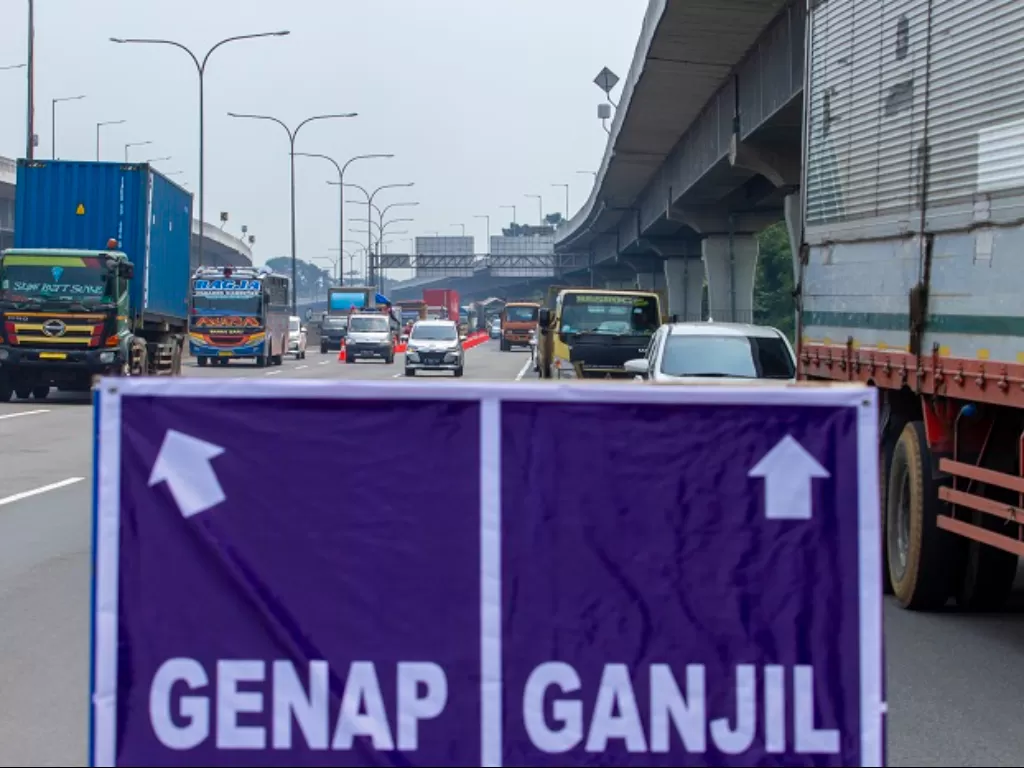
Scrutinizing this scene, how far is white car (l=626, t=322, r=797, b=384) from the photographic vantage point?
15.8m

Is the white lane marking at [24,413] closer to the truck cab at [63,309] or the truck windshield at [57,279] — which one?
the truck cab at [63,309]

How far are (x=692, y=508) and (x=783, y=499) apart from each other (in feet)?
0.76

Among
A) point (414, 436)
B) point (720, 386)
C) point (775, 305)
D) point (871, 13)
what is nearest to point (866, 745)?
point (720, 386)

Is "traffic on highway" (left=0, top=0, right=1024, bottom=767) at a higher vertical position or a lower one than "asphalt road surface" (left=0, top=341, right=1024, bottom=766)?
higher

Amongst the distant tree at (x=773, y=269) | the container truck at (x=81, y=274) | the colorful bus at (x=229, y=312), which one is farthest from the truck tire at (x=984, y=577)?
the distant tree at (x=773, y=269)

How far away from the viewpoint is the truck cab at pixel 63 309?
96.9 ft

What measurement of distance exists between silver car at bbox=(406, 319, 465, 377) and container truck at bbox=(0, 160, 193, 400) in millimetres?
12210

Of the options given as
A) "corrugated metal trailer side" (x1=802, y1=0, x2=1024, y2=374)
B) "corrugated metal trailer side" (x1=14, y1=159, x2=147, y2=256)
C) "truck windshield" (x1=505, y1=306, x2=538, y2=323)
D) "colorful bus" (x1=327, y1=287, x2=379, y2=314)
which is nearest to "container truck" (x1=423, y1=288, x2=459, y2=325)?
"colorful bus" (x1=327, y1=287, x2=379, y2=314)

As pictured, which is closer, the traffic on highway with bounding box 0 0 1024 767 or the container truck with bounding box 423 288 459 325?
the traffic on highway with bounding box 0 0 1024 767

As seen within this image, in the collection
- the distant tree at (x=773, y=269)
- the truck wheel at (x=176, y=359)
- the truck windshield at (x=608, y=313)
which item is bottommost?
the truck wheel at (x=176, y=359)

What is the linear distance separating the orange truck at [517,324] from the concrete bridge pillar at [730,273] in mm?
24582

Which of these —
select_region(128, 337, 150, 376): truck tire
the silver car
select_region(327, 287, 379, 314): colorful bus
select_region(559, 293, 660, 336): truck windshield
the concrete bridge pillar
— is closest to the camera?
select_region(559, 293, 660, 336): truck windshield

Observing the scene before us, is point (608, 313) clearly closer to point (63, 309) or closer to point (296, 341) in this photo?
point (63, 309)

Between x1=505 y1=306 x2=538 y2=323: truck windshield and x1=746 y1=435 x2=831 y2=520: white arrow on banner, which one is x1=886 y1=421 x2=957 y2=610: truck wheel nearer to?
x1=746 y1=435 x2=831 y2=520: white arrow on banner
